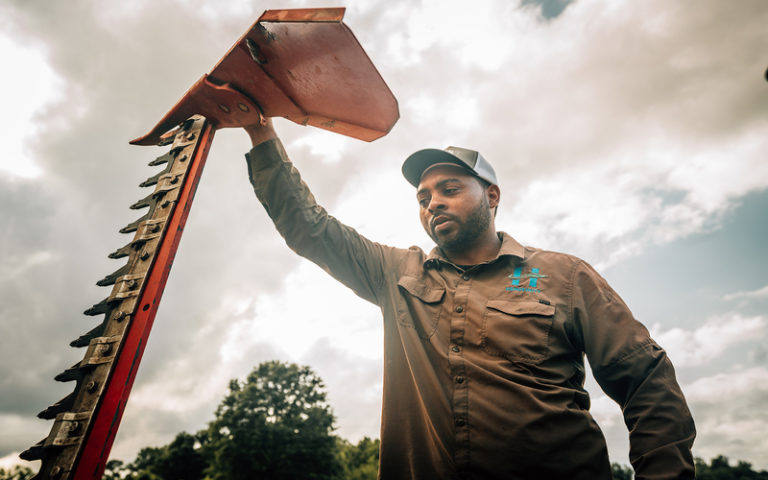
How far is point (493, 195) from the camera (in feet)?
9.77

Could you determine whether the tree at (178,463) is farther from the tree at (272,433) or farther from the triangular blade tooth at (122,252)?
the triangular blade tooth at (122,252)

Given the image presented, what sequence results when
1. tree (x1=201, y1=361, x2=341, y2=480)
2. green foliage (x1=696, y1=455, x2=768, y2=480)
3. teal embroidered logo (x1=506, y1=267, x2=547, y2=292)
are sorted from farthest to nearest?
green foliage (x1=696, y1=455, x2=768, y2=480)
tree (x1=201, y1=361, x2=341, y2=480)
teal embroidered logo (x1=506, y1=267, x2=547, y2=292)

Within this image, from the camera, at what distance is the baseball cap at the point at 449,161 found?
8.83ft

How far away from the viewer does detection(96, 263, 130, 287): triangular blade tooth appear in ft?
5.68

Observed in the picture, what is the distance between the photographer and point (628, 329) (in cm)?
185

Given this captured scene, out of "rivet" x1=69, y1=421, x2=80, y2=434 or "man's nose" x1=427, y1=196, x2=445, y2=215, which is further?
"man's nose" x1=427, y1=196, x2=445, y2=215

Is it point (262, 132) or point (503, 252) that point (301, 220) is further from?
point (503, 252)

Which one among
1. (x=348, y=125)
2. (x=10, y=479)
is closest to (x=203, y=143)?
(x=348, y=125)

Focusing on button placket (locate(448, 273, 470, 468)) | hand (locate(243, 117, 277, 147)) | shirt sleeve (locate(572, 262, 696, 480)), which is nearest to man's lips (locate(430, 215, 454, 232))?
button placket (locate(448, 273, 470, 468))

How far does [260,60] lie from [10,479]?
37.8 m

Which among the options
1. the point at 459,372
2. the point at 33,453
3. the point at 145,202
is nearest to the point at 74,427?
the point at 33,453

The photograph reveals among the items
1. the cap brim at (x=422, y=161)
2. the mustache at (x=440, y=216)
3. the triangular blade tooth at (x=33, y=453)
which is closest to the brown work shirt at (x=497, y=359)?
the mustache at (x=440, y=216)

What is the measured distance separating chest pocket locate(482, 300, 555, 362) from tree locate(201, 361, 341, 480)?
819 inches

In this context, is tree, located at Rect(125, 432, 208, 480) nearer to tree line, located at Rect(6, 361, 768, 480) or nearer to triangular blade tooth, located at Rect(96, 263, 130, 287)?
tree line, located at Rect(6, 361, 768, 480)
